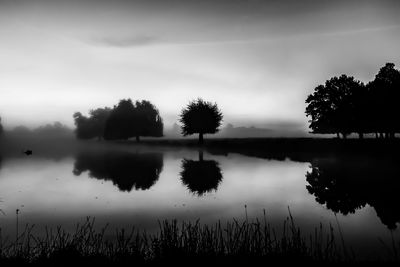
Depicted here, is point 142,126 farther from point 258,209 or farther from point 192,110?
point 258,209

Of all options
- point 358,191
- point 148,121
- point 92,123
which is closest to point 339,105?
point 358,191

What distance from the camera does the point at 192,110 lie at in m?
92.6

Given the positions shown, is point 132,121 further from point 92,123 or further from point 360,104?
point 360,104

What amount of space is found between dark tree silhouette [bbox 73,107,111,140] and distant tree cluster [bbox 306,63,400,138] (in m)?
101

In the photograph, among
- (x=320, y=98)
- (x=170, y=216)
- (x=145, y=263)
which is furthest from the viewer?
(x=320, y=98)

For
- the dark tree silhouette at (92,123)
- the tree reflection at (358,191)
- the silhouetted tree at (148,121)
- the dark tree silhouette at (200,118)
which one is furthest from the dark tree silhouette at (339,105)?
the dark tree silhouette at (92,123)

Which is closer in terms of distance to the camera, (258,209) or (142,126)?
(258,209)

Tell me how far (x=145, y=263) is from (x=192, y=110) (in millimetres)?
84071

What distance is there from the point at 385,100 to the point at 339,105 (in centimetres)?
1220

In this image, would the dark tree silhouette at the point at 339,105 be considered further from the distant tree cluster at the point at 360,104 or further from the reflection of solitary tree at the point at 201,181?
the reflection of solitary tree at the point at 201,181

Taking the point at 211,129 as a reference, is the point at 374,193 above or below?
below

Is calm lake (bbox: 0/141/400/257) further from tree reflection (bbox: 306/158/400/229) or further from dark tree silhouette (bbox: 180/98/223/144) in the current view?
dark tree silhouette (bbox: 180/98/223/144)

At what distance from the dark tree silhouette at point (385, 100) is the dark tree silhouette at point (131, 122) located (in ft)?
243

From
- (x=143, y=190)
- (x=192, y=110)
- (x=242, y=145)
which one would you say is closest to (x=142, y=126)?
(x=192, y=110)
